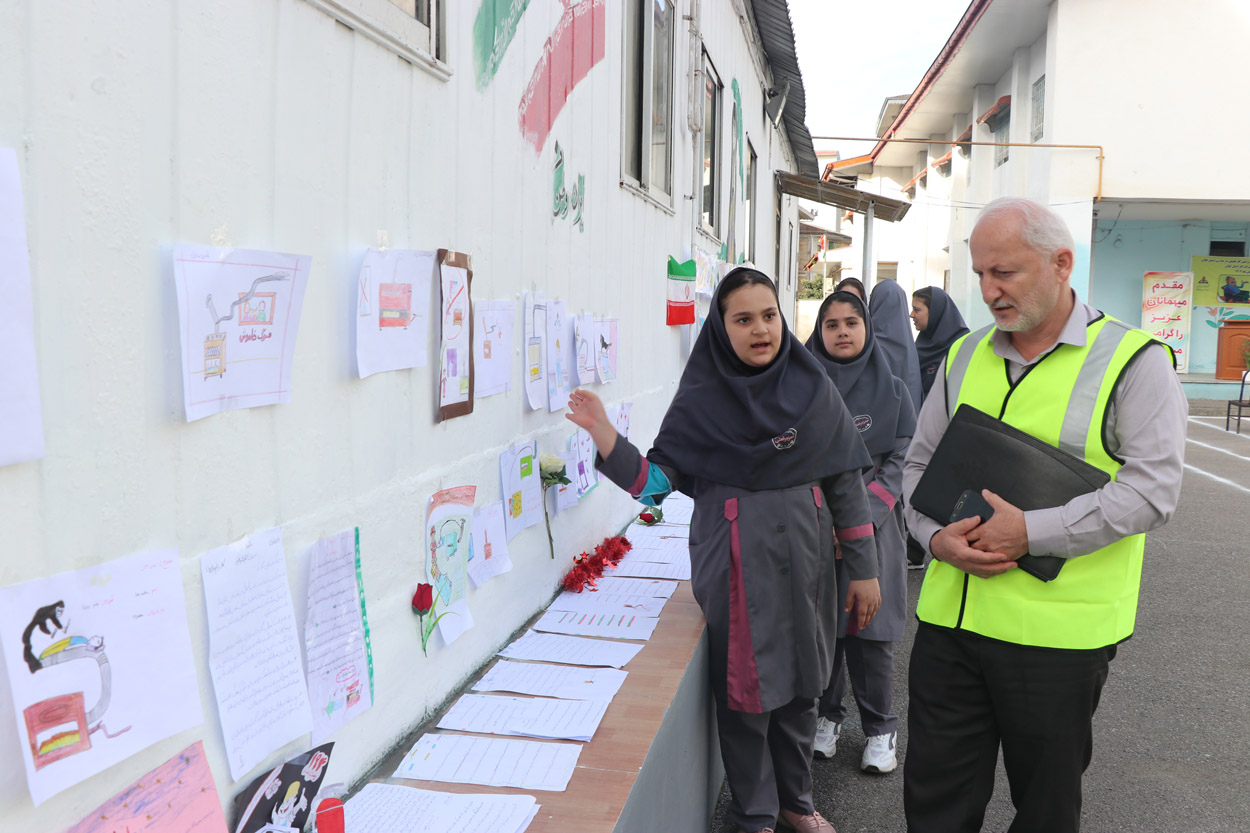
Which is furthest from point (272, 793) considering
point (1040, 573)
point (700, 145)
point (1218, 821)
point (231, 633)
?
point (700, 145)

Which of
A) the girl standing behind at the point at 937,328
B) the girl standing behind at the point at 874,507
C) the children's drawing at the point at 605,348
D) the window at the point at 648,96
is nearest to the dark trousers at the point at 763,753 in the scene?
the girl standing behind at the point at 874,507

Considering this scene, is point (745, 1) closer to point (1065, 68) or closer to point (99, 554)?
point (99, 554)

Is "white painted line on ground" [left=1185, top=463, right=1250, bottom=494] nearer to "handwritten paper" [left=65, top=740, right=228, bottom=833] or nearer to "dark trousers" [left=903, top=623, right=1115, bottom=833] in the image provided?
"dark trousers" [left=903, top=623, right=1115, bottom=833]

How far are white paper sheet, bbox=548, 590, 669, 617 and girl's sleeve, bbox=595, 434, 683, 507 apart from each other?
477 millimetres

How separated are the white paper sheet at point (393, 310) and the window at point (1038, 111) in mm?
17647

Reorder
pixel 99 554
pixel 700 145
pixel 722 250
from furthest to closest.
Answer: pixel 722 250 < pixel 700 145 < pixel 99 554

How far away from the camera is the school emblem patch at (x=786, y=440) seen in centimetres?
252

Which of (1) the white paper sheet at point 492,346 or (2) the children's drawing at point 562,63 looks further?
(2) the children's drawing at point 562,63

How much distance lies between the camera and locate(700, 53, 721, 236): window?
6106 millimetres

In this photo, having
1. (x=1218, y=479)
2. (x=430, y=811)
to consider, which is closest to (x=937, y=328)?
(x=430, y=811)

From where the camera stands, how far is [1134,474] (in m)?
1.91

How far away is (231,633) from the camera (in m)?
1.33

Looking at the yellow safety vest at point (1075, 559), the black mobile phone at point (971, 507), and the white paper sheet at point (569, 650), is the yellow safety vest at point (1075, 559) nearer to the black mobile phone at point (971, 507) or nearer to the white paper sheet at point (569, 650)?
the black mobile phone at point (971, 507)

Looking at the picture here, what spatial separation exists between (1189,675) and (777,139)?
10453 millimetres
